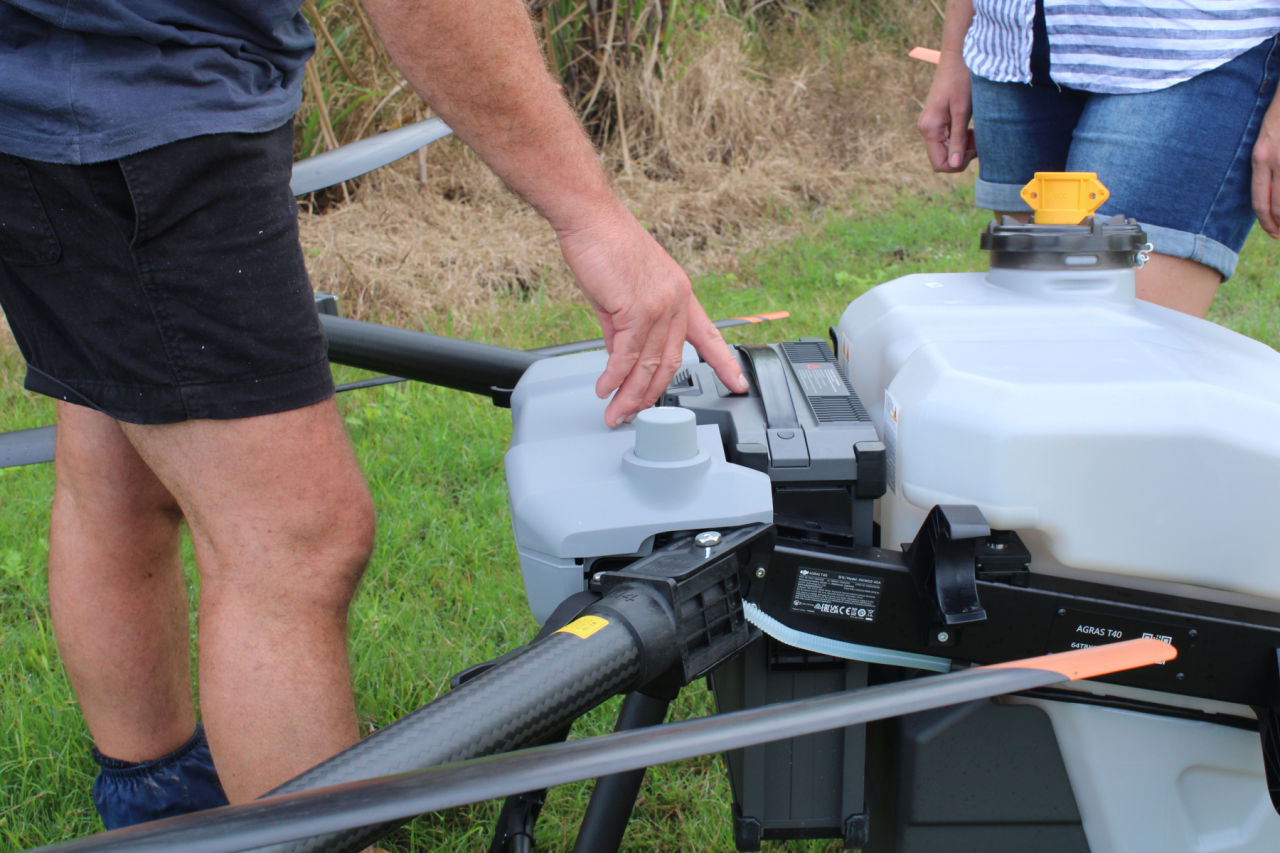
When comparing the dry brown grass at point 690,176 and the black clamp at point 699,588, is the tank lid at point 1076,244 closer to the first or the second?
the black clamp at point 699,588

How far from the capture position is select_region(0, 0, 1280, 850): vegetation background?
167 cm

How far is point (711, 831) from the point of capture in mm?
1500

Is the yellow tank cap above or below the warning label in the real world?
above

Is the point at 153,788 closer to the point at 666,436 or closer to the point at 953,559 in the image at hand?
the point at 666,436

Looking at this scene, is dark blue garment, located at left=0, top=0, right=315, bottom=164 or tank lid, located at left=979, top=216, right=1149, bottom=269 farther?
tank lid, located at left=979, top=216, right=1149, bottom=269

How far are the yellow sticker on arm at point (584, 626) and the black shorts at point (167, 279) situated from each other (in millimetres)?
388

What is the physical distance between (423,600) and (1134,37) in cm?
148

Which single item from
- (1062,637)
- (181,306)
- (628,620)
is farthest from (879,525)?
(181,306)

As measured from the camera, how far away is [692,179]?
16.6 ft

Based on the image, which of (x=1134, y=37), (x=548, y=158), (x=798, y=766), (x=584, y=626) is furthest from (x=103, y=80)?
(x=1134, y=37)

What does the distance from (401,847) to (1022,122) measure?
141 centimetres

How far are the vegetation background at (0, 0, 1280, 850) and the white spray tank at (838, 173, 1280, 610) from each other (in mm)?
730

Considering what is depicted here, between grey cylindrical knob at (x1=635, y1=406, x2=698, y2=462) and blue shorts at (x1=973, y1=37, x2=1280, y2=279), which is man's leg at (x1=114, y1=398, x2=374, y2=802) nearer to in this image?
grey cylindrical knob at (x1=635, y1=406, x2=698, y2=462)

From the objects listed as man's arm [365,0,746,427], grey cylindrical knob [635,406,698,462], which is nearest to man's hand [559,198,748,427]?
man's arm [365,0,746,427]
